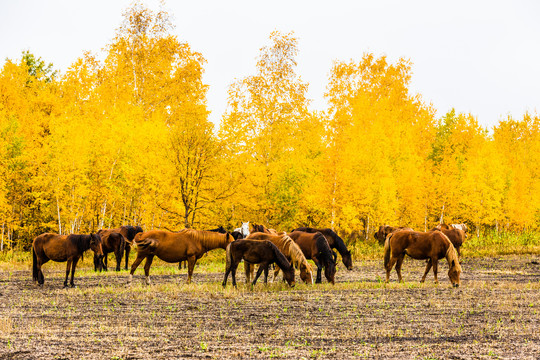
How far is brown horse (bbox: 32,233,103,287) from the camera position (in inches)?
731

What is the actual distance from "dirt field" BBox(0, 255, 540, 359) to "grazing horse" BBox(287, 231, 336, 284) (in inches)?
26.6

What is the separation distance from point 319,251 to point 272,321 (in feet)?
26.1

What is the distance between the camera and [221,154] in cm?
3108

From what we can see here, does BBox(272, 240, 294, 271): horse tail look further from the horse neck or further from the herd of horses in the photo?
the horse neck

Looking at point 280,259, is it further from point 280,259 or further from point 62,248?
point 62,248

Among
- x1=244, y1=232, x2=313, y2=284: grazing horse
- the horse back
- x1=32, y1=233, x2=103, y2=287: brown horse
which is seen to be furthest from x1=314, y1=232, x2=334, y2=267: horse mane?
the horse back

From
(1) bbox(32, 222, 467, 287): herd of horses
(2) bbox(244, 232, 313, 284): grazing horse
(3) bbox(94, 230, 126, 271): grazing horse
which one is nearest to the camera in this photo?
(2) bbox(244, 232, 313, 284): grazing horse

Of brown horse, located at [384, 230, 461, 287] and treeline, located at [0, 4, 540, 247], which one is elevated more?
treeline, located at [0, 4, 540, 247]

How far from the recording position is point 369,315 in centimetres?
1202

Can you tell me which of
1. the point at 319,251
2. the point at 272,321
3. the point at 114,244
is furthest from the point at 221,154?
the point at 272,321

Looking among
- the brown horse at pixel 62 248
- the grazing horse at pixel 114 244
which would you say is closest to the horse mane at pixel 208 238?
the brown horse at pixel 62 248

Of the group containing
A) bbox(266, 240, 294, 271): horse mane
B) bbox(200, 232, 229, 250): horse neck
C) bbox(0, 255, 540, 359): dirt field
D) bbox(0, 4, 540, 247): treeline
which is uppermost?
bbox(0, 4, 540, 247): treeline

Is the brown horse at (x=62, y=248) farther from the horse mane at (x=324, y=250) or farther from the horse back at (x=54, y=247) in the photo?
the horse mane at (x=324, y=250)

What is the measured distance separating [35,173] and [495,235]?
→ 2900cm
